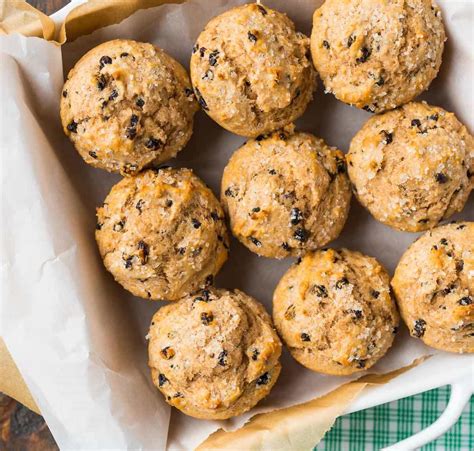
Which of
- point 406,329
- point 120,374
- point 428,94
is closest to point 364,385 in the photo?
point 406,329

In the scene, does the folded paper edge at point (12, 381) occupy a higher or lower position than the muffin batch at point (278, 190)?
lower

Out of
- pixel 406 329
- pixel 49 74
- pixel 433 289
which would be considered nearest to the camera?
pixel 433 289

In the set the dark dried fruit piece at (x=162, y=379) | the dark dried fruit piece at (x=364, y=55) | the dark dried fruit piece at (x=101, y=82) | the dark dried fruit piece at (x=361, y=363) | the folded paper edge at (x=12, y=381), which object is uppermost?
the dark dried fruit piece at (x=364, y=55)

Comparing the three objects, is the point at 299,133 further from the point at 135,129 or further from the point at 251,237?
the point at 135,129

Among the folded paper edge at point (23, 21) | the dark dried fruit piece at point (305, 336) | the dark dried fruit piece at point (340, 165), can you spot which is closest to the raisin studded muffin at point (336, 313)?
the dark dried fruit piece at point (305, 336)

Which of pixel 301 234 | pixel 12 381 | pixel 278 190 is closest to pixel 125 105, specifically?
pixel 278 190

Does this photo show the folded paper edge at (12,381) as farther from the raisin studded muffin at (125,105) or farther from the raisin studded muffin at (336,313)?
the raisin studded muffin at (336,313)
